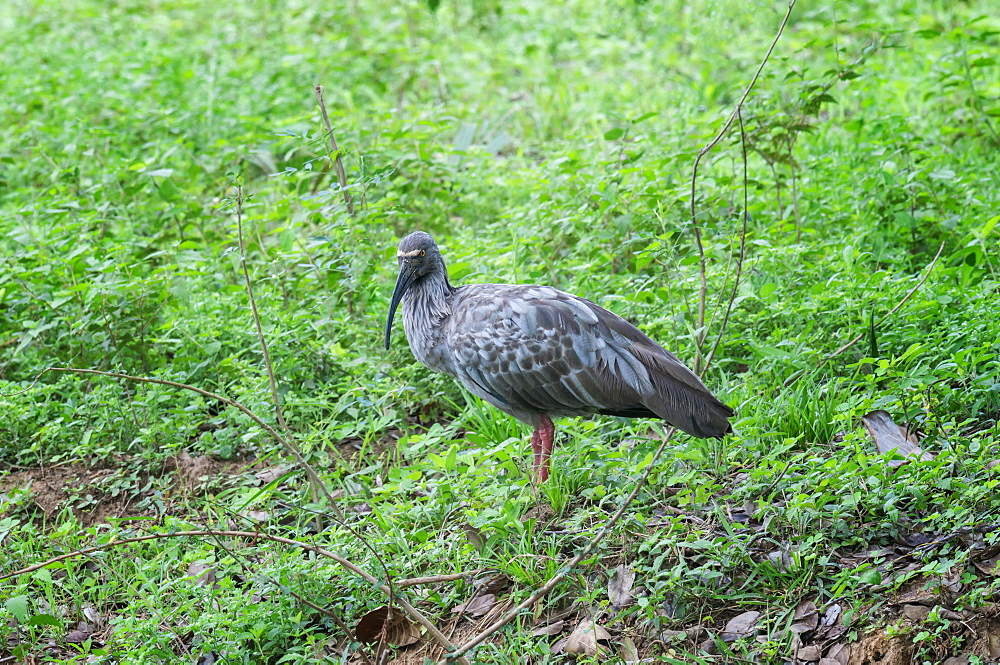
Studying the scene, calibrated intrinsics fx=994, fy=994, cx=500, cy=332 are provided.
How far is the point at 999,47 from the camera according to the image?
8.41 meters

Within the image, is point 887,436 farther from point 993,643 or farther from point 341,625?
point 341,625

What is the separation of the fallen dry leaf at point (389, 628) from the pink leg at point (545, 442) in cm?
97

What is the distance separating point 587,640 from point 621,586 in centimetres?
34

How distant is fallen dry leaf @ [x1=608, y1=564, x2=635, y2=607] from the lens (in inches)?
162

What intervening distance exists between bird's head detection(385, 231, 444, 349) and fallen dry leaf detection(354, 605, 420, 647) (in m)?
1.66

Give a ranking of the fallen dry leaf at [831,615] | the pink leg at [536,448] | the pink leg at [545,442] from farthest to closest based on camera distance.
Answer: the pink leg at [536,448] → the pink leg at [545,442] → the fallen dry leaf at [831,615]

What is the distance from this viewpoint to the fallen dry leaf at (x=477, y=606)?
4223mm

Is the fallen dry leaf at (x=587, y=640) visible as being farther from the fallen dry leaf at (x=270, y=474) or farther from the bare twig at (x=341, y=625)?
the fallen dry leaf at (x=270, y=474)

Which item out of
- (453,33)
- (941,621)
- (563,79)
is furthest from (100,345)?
(453,33)

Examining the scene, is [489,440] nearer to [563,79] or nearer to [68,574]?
[68,574]

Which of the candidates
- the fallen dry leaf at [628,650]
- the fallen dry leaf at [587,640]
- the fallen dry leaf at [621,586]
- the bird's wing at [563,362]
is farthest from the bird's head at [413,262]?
the fallen dry leaf at [628,650]

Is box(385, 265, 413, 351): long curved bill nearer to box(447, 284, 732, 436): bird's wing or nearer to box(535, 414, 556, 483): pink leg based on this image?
box(447, 284, 732, 436): bird's wing

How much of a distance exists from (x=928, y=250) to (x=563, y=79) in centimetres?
467

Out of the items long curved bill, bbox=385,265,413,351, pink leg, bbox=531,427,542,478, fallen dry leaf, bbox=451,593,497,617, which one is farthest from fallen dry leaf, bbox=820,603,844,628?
long curved bill, bbox=385,265,413,351
